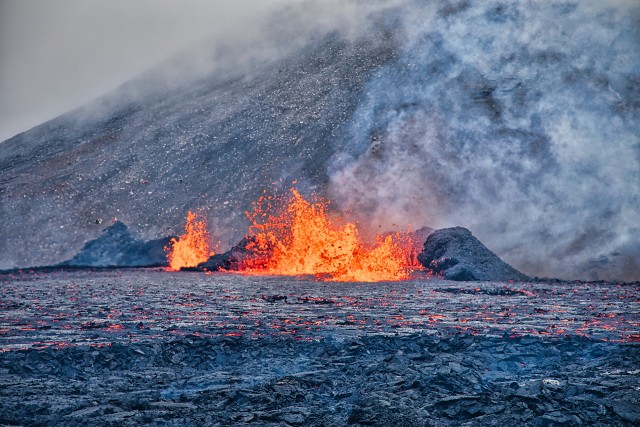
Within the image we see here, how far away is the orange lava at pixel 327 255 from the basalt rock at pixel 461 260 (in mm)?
1549

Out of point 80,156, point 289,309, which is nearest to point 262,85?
point 80,156

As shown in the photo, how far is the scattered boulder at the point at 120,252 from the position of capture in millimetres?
40500

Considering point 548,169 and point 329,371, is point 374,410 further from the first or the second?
point 548,169

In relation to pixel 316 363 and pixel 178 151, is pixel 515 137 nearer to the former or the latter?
pixel 178 151

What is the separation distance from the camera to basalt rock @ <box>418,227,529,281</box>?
27.8 m

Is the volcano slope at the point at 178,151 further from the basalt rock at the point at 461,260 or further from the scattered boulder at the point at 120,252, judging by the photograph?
the basalt rock at the point at 461,260

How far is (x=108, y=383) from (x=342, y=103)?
52674mm

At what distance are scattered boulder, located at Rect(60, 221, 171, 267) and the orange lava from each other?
23.1 ft

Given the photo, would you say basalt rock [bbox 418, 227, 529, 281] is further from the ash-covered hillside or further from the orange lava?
the ash-covered hillside

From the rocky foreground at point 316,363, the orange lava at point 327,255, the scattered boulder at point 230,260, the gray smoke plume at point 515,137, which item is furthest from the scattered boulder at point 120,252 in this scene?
the rocky foreground at point 316,363

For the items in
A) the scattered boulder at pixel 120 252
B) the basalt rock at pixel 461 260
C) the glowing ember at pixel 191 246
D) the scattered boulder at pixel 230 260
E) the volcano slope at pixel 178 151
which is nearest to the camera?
the basalt rock at pixel 461 260

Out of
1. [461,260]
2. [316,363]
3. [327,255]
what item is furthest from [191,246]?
[316,363]

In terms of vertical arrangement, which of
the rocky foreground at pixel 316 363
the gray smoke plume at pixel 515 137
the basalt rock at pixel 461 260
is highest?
the gray smoke plume at pixel 515 137

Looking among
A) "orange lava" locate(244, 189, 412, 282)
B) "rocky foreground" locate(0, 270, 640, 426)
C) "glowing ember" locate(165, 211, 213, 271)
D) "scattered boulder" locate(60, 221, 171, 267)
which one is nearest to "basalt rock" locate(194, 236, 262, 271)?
"orange lava" locate(244, 189, 412, 282)
